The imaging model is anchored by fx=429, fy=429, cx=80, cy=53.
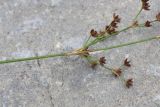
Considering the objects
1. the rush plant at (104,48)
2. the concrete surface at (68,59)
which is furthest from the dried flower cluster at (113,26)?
the concrete surface at (68,59)

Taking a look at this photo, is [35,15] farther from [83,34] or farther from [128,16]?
[128,16]

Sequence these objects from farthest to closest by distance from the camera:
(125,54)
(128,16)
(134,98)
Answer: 1. (128,16)
2. (125,54)
3. (134,98)

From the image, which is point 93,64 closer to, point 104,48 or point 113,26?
point 104,48

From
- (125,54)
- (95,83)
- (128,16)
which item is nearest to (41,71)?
(95,83)

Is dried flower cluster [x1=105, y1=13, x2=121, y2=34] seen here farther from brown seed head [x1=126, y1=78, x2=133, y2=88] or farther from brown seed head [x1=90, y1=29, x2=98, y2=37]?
brown seed head [x1=126, y1=78, x2=133, y2=88]

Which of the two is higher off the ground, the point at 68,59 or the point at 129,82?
the point at 68,59

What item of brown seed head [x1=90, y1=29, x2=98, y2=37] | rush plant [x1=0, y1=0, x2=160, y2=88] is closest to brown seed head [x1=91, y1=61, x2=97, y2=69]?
rush plant [x1=0, y1=0, x2=160, y2=88]

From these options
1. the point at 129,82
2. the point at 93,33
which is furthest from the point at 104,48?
the point at 129,82

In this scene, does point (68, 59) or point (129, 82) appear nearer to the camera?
point (129, 82)
